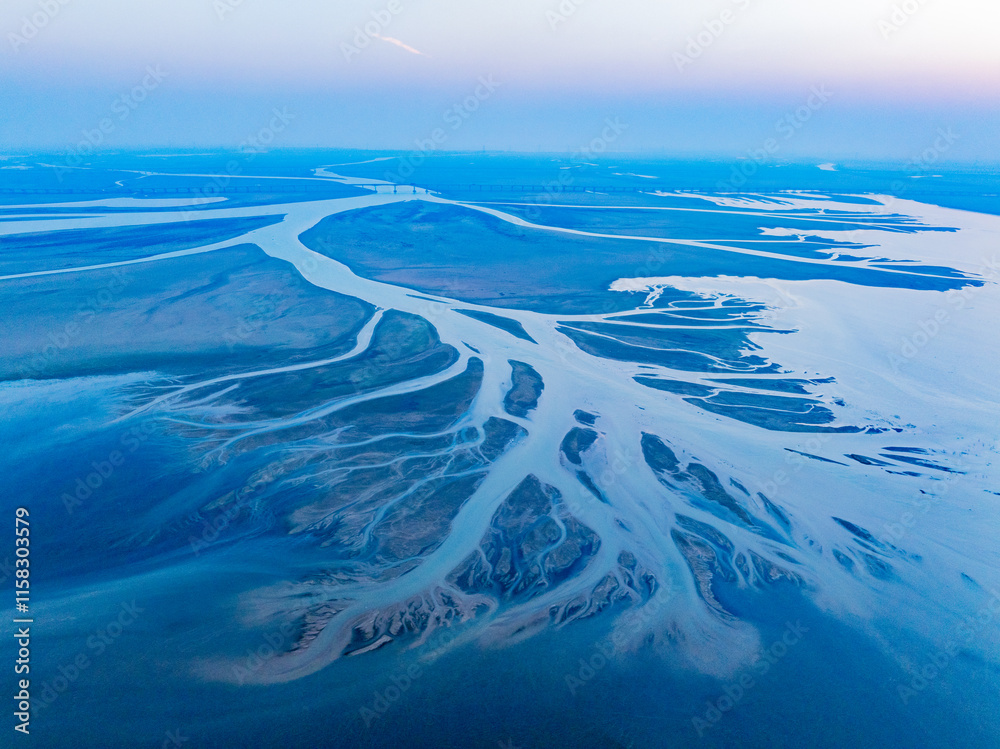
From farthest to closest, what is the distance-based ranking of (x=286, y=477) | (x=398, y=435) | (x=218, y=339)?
(x=218, y=339), (x=398, y=435), (x=286, y=477)

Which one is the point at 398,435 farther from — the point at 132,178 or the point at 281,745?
the point at 132,178

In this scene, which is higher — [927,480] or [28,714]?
[927,480]

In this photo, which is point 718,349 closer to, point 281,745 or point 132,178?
point 281,745

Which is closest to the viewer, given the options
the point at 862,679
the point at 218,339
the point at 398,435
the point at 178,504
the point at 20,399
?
the point at 862,679

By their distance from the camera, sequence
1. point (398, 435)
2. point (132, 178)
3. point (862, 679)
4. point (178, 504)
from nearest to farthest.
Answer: point (862, 679) → point (178, 504) → point (398, 435) → point (132, 178)

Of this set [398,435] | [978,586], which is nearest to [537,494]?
[398,435]

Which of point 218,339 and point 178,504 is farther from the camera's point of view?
point 218,339

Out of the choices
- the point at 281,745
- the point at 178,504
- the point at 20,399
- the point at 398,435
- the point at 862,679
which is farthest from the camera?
the point at 20,399

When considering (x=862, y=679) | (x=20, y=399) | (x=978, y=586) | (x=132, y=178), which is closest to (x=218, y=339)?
(x=20, y=399)

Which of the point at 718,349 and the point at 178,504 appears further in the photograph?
the point at 718,349
